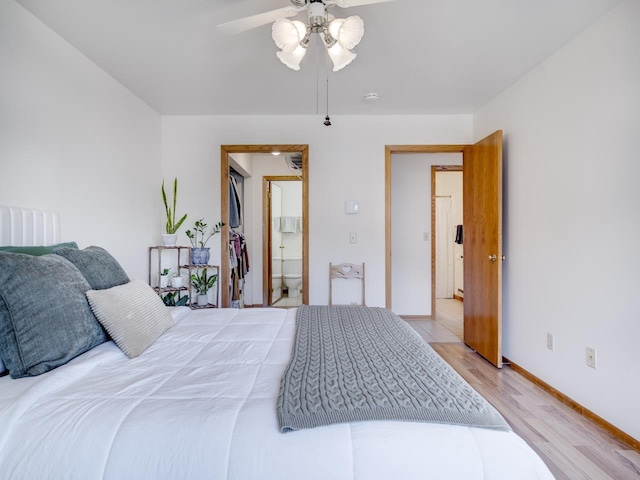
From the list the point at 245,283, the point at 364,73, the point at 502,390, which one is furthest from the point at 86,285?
the point at 245,283

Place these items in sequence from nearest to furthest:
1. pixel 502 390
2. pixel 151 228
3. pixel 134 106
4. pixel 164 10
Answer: pixel 164 10
pixel 502 390
pixel 134 106
pixel 151 228

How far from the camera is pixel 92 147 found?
2402 millimetres

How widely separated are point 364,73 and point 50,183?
7.65ft

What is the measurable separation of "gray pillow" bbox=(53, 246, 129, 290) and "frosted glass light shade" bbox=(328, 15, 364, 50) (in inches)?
63.9

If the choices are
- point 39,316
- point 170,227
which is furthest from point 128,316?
point 170,227

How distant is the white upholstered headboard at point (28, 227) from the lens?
64.5 inches

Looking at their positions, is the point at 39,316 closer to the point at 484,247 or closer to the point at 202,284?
the point at 202,284

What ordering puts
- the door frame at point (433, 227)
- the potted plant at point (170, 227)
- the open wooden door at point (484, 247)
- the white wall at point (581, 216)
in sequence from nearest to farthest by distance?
the white wall at point (581, 216)
the open wooden door at point (484, 247)
the potted plant at point (170, 227)
the door frame at point (433, 227)

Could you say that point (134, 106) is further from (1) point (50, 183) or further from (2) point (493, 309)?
(2) point (493, 309)

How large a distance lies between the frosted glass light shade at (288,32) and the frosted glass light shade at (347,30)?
0.15 m

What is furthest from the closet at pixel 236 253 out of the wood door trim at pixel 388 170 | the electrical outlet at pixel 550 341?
the electrical outlet at pixel 550 341

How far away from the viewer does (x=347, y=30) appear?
155cm

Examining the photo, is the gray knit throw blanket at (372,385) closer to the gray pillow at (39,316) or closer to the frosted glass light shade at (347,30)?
the gray pillow at (39,316)

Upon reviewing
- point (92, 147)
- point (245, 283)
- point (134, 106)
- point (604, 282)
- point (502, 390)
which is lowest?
point (502, 390)
